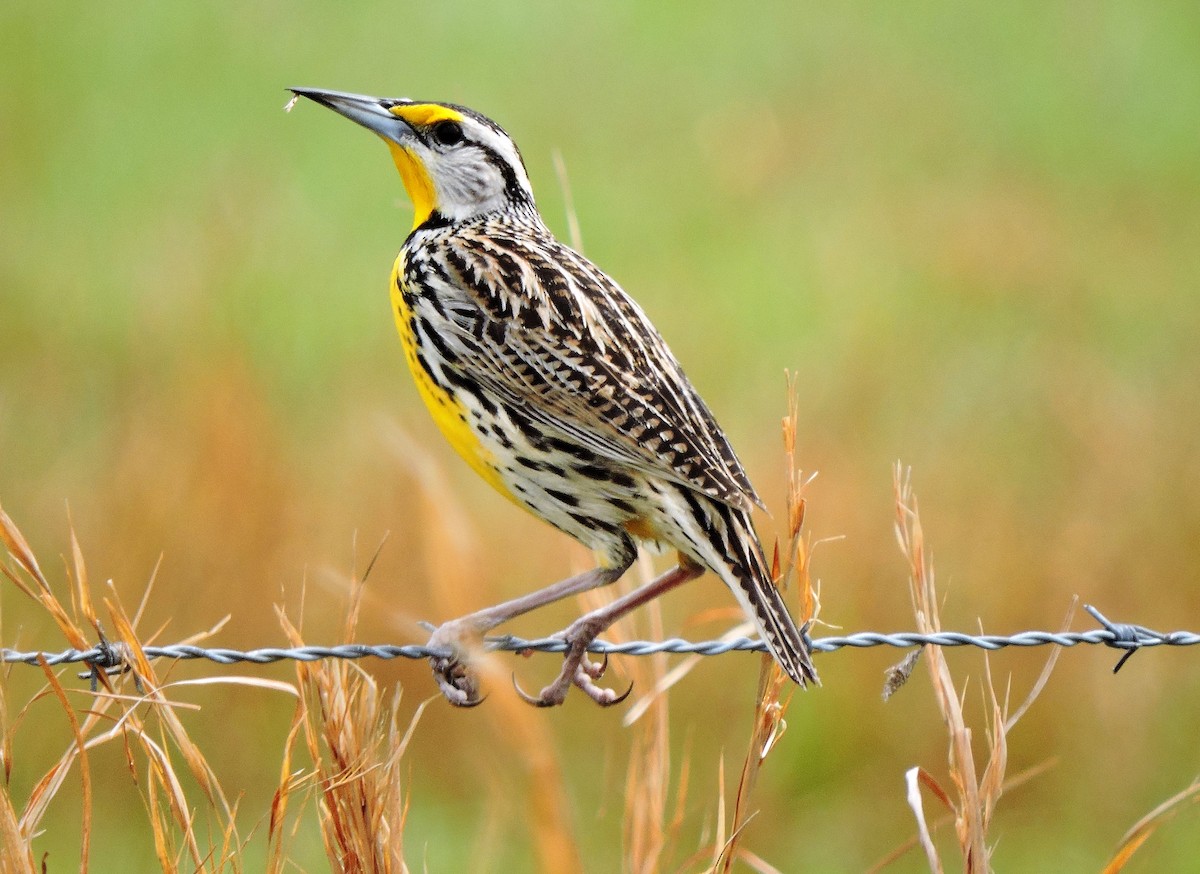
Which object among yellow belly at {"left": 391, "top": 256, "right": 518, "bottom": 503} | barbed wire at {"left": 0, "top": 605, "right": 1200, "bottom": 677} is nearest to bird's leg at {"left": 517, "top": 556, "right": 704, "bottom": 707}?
barbed wire at {"left": 0, "top": 605, "right": 1200, "bottom": 677}

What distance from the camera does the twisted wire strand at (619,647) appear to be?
193 cm

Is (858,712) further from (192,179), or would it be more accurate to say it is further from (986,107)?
(986,107)

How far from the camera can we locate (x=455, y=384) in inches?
96.0

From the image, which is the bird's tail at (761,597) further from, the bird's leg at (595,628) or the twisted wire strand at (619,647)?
the bird's leg at (595,628)

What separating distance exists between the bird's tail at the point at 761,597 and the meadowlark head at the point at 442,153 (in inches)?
33.9

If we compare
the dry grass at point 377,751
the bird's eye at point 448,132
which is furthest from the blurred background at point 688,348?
the bird's eye at point 448,132

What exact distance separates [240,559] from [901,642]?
2.17 meters

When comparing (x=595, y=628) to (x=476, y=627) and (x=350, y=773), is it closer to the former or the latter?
(x=476, y=627)

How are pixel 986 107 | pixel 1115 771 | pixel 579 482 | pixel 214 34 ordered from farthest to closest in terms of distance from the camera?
pixel 986 107 < pixel 214 34 < pixel 1115 771 < pixel 579 482

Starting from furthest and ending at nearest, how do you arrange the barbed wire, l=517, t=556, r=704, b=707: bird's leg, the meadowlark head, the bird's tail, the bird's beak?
the meadowlark head < the bird's beak < l=517, t=556, r=704, b=707: bird's leg < the bird's tail < the barbed wire

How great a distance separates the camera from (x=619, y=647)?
2174mm

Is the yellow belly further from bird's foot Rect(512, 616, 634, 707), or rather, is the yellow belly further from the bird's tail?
the bird's tail

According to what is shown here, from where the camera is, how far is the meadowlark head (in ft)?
9.32

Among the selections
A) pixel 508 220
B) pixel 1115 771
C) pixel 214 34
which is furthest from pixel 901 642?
pixel 214 34
